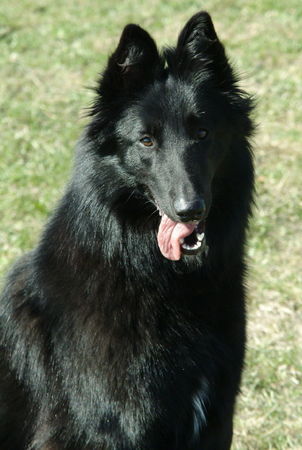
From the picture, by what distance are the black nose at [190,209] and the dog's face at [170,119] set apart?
70mm

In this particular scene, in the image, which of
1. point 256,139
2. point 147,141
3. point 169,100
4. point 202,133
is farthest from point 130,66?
point 256,139

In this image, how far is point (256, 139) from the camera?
7930 mm

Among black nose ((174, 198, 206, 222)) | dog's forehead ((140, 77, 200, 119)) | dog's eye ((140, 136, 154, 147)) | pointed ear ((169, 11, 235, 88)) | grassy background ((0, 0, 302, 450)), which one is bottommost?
grassy background ((0, 0, 302, 450))

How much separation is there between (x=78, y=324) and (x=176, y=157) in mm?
982

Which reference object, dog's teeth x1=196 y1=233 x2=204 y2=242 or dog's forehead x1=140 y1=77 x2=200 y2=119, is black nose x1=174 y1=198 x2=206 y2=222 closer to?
dog's teeth x1=196 y1=233 x2=204 y2=242

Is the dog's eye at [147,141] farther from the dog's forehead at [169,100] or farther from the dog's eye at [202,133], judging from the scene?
the dog's eye at [202,133]

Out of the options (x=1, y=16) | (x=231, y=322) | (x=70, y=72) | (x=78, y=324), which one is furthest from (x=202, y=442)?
(x=1, y=16)

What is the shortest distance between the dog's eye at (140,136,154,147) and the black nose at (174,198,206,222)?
38 centimetres

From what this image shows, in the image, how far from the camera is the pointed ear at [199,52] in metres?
3.69

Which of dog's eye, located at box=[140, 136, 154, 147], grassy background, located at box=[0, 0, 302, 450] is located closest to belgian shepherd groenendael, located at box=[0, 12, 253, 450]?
dog's eye, located at box=[140, 136, 154, 147]

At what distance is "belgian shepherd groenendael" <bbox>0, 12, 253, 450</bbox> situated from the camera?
360 centimetres

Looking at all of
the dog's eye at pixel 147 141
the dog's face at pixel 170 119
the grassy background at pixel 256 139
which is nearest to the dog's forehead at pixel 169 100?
the dog's face at pixel 170 119

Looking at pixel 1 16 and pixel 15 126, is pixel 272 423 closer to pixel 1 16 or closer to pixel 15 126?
pixel 15 126

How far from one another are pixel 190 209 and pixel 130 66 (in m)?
0.81
